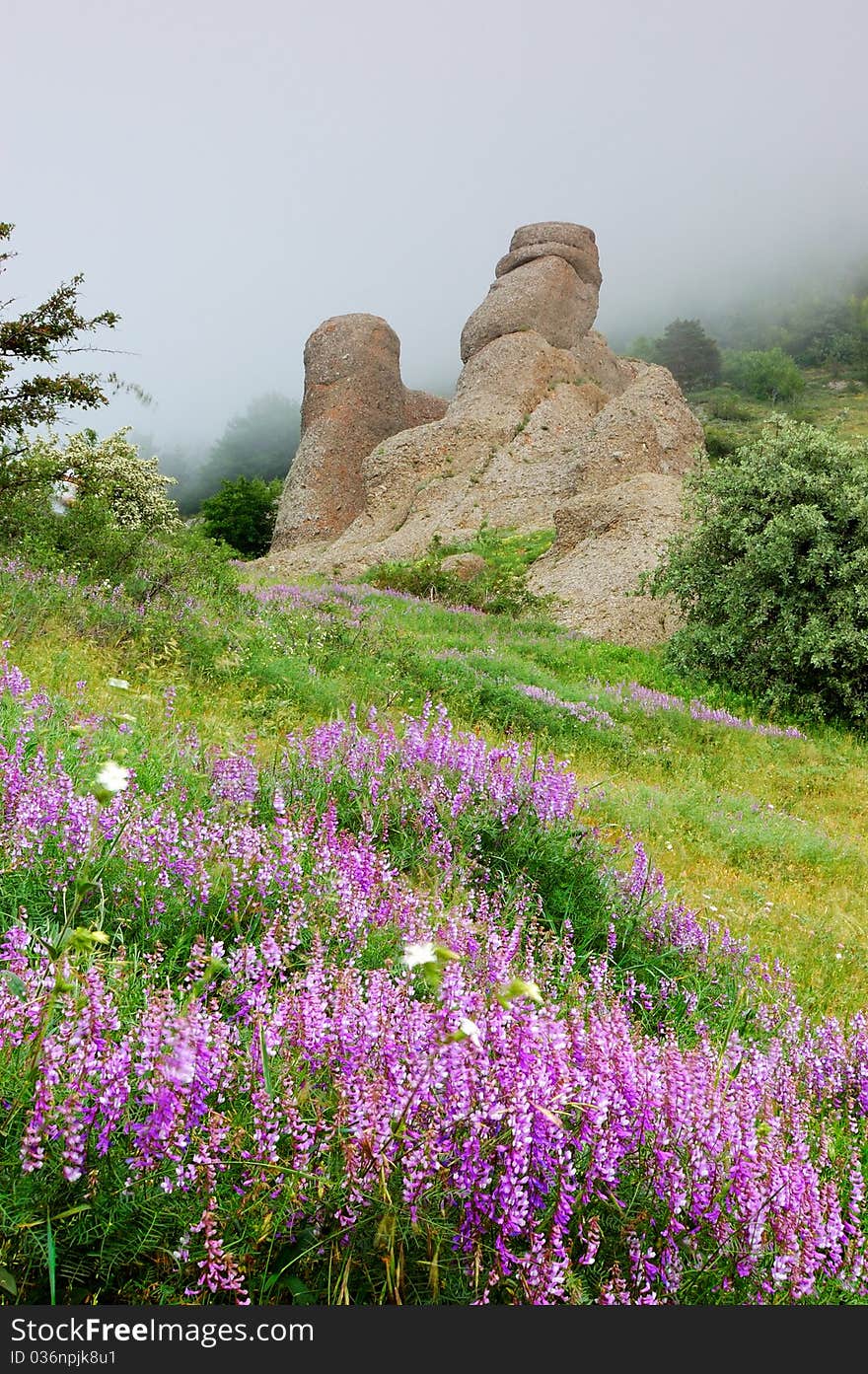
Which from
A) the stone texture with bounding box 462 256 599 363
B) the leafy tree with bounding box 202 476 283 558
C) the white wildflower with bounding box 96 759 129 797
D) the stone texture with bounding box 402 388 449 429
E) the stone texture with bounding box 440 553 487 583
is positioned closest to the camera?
the white wildflower with bounding box 96 759 129 797

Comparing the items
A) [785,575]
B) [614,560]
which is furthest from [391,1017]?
[614,560]

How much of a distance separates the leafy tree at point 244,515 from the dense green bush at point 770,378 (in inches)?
2885

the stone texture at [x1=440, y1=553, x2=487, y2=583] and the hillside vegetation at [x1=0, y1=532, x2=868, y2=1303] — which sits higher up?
the stone texture at [x1=440, y1=553, x2=487, y2=583]

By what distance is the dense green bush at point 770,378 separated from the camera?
101375 millimetres

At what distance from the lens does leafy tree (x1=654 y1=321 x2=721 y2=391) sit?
113250 millimetres

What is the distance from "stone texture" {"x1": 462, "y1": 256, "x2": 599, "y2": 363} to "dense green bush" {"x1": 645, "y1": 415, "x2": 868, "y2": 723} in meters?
32.9

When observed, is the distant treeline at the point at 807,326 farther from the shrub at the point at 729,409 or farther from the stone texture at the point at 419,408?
the stone texture at the point at 419,408

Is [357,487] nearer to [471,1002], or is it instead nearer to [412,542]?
[412,542]

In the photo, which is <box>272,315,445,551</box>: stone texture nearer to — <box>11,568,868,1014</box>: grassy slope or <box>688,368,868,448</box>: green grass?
<box>11,568,868,1014</box>: grassy slope

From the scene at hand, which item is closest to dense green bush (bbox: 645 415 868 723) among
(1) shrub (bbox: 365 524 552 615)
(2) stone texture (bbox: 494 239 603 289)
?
(1) shrub (bbox: 365 524 552 615)

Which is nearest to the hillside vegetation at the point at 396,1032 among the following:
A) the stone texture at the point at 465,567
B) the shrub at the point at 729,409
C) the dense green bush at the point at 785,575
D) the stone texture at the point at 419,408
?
the dense green bush at the point at 785,575

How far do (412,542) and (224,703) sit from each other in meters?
26.1

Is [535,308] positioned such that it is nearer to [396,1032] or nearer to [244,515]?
[244,515]

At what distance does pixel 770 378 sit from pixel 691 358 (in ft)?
46.4
